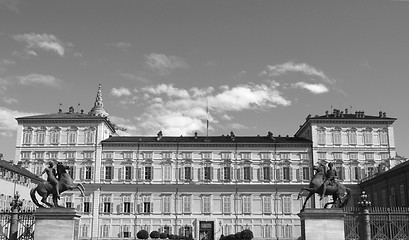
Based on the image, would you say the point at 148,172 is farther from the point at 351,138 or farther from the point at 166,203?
the point at 351,138

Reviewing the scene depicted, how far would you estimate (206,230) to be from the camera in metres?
60.8

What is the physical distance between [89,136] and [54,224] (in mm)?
41733

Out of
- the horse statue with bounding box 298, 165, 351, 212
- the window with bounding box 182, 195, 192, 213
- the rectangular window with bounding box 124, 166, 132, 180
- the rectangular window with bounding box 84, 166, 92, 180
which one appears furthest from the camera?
the rectangular window with bounding box 124, 166, 132, 180

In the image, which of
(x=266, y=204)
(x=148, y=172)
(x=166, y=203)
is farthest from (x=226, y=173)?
(x=148, y=172)

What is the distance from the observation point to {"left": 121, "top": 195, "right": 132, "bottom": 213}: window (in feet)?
200

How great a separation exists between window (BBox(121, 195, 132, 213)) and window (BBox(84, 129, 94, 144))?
8415mm

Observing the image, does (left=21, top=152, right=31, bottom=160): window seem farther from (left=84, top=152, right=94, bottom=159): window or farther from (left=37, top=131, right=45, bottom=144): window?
(left=84, top=152, right=94, bottom=159): window

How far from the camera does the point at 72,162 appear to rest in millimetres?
62469

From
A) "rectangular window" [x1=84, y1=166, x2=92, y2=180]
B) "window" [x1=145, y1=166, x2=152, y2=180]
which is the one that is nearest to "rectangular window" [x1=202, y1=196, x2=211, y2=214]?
"window" [x1=145, y1=166, x2=152, y2=180]

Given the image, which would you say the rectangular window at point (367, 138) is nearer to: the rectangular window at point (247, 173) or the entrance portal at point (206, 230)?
the rectangular window at point (247, 173)

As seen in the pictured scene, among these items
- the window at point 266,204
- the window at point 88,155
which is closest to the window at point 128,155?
the window at point 88,155

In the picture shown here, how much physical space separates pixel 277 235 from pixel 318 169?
3916 centimetres

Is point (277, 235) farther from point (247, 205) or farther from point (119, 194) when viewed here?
point (119, 194)

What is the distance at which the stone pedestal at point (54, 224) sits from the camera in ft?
72.7
